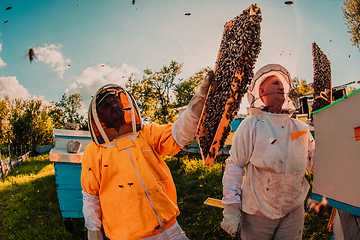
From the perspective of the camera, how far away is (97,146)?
2055 millimetres

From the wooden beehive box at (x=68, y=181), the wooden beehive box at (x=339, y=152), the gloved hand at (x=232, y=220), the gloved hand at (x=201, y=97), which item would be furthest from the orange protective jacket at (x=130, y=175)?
the wooden beehive box at (x=68, y=181)

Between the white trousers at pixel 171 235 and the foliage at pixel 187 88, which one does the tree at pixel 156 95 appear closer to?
the foliage at pixel 187 88

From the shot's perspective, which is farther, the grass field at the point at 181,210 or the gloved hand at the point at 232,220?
the grass field at the point at 181,210

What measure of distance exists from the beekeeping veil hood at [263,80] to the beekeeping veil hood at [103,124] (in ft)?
4.34

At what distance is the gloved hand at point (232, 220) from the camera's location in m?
1.93

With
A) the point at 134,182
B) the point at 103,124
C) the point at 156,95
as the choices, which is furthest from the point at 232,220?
the point at 156,95

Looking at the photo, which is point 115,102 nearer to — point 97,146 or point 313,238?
point 97,146

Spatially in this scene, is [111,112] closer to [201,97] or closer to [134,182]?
[134,182]

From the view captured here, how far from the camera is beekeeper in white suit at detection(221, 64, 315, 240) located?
75.5 inches

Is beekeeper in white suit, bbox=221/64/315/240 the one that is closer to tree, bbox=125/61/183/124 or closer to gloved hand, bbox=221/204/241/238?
gloved hand, bbox=221/204/241/238

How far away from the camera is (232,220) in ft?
6.38

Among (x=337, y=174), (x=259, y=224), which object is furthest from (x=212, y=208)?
(x=337, y=174)

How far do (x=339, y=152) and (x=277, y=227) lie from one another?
1.02 meters

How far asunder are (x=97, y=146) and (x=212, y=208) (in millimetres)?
3609
